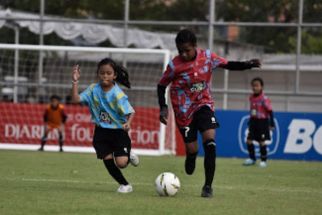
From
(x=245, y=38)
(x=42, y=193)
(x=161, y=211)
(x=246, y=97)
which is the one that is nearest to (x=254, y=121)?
(x=245, y=38)

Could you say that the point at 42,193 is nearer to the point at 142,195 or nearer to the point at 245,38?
the point at 142,195

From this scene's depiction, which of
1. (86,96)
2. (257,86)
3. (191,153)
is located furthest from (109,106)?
(257,86)

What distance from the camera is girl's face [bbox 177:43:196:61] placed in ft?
34.4

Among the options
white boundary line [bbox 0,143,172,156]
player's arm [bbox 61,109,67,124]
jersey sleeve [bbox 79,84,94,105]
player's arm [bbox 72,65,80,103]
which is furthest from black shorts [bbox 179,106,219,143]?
player's arm [bbox 61,109,67,124]

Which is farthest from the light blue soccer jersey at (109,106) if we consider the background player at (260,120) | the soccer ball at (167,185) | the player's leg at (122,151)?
the background player at (260,120)

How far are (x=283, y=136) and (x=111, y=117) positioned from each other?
11.0 m

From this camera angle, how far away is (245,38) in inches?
954

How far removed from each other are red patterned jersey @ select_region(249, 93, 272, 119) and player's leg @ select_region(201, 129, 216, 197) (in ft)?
26.6

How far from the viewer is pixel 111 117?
429 inches

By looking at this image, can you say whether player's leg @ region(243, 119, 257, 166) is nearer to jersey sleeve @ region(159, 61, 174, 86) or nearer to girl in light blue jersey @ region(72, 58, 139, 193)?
jersey sleeve @ region(159, 61, 174, 86)

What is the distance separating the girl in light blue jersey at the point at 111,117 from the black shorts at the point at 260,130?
26.6 ft

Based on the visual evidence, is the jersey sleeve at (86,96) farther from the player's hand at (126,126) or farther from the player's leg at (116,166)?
the player's leg at (116,166)

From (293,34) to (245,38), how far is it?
6.36 feet

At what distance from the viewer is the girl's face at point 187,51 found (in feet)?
34.4
